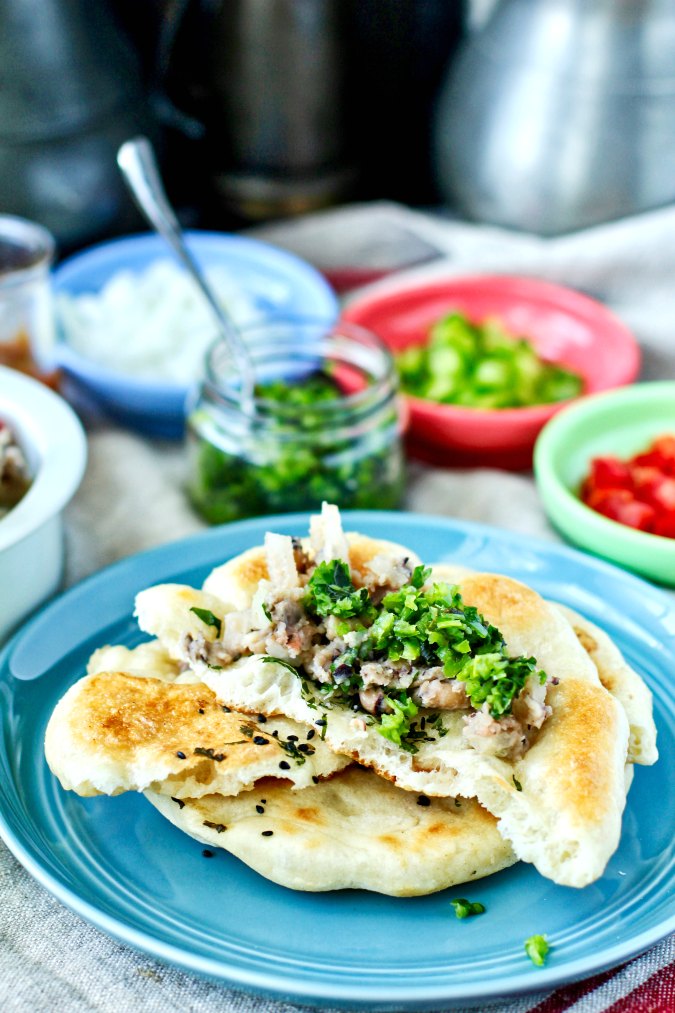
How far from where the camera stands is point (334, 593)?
8.41 feet

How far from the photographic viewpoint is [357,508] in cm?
365

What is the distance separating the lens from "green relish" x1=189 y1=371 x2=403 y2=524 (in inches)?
139

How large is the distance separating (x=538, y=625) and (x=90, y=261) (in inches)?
117

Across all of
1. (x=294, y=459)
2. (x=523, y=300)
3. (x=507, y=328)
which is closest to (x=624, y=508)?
(x=294, y=459)

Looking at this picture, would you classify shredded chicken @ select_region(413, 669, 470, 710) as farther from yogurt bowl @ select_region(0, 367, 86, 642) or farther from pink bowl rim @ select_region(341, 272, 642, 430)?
pink bowl rim @ select_region(341, 272, 642, 430)

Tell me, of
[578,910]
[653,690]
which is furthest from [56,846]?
[653,690]

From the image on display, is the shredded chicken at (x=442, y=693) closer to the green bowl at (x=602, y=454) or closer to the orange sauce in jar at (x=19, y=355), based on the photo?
the green bowl at (x=602, y=454)

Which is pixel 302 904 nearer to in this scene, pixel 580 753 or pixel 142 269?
pixel 580 753

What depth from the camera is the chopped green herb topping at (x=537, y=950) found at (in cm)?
207

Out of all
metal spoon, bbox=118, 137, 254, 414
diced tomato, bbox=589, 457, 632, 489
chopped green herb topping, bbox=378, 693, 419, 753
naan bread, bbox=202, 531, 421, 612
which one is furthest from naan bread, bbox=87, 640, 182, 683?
diced tomato, bbox=589, 457, 632, 489

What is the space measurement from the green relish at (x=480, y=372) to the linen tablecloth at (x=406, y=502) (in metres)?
0.32

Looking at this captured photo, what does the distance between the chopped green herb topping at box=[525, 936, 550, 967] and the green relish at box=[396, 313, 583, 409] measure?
2.32 m

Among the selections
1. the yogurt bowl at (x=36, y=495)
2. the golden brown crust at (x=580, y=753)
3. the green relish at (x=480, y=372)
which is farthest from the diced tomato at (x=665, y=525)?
the yogurt bowl at (x=36, y=495)

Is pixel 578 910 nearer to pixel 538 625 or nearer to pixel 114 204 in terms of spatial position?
pixel 538 625
